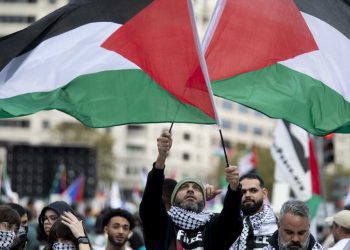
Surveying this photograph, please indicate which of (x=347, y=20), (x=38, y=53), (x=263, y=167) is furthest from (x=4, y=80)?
(x=263, y=167)

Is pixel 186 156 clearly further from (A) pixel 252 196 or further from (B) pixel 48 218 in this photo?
(A) pixel 252 196

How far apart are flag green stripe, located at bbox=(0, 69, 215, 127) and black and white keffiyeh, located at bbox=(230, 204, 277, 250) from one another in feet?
3.16

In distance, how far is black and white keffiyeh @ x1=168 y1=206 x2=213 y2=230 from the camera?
28.5 feet

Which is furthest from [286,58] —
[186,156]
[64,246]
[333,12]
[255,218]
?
[186,156]

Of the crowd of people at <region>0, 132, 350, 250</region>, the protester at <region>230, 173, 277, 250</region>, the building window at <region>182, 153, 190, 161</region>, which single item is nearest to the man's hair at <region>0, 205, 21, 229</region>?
the crowd of people at <region>0, 132, 350, 250</region>

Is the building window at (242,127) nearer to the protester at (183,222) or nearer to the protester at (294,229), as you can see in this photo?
the protester at (183,222)

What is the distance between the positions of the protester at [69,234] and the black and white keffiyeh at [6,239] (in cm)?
28

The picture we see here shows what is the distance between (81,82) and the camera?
392 inches

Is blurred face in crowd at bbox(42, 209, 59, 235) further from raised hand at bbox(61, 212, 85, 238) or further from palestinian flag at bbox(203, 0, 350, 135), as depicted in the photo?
palestinian flag at bbox(203, 0, 350, 135)

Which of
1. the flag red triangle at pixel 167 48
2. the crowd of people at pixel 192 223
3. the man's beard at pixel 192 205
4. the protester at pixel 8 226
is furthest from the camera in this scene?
the flag red triangle at pixel 167 48

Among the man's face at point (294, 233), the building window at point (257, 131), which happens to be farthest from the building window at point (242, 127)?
the man's face at point (294, 233)

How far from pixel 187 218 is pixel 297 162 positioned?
23.9ft

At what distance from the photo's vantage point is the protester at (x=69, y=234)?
8836 millimetres

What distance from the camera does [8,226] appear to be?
9.05 metres
